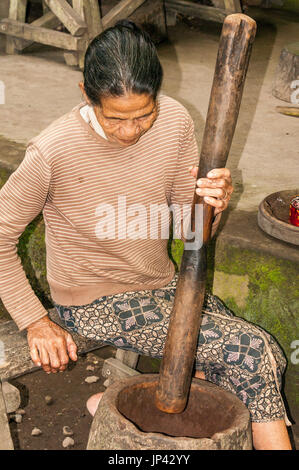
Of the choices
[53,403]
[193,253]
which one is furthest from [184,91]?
[193,253]

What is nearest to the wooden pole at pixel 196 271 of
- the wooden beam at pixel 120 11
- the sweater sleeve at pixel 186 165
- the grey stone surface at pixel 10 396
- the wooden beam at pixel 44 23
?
the sweater sleeve at pixel 186 165

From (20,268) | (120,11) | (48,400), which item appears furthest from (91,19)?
(20,268)

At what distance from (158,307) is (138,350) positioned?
0.21 m

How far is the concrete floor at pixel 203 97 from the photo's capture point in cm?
423

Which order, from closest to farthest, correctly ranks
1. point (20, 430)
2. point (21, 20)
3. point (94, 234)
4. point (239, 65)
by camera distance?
point (239, 65), point (94, 234), point (20, 430), point (21, 20)

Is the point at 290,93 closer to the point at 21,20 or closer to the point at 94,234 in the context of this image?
the point at 21,20

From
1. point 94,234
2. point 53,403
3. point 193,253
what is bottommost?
point 53,403

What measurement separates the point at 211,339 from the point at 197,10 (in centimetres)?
589

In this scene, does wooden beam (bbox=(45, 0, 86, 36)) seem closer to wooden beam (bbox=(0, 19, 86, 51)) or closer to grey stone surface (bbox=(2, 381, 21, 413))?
wooden beam (bbox=(0, 19, 86, 51))

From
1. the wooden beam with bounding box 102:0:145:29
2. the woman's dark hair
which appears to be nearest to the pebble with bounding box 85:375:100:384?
the woman's dark hair

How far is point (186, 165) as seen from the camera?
2.59m

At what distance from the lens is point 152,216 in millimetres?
2584

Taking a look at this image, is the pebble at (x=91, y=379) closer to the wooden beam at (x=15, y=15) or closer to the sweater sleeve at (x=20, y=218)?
the sweater sleeve at (x=20, y=218)

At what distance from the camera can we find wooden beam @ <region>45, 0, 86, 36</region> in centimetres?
609
